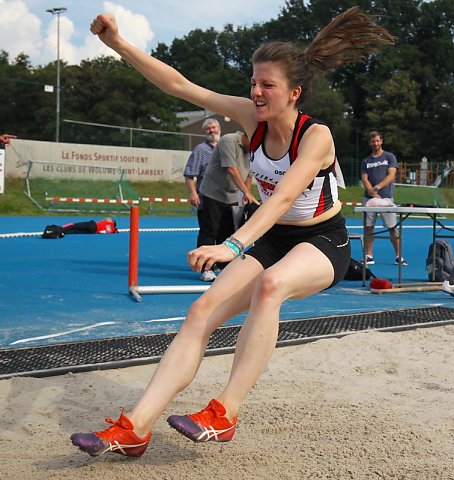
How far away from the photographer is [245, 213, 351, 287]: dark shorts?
12.3 feet

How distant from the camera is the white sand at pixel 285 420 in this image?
10.7 feet

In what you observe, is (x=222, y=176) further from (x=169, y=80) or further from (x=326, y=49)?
(x=326, y=49)

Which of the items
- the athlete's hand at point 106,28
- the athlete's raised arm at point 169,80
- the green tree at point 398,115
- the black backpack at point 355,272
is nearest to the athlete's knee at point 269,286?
the athlete's raised arm at point 169,80

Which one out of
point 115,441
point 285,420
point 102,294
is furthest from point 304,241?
point 102,294

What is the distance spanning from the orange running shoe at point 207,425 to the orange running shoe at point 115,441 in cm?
16

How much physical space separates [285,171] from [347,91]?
74266 mm

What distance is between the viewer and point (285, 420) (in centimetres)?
395

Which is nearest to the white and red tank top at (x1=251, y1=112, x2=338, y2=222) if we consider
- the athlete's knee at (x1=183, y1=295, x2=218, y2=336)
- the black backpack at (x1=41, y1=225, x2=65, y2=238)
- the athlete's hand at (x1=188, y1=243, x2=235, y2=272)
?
the athlete's knee at (x1=183, y1=295, x2=218, y2=336)

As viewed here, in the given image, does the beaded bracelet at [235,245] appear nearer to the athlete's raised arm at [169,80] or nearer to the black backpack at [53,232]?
the athlete's raised arm at [169,80]

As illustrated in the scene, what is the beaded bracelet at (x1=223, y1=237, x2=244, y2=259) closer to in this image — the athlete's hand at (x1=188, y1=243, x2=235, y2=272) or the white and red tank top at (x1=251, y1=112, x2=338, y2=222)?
the athlete's hand at (x1=188, y1=243, x2=235, y2=272)

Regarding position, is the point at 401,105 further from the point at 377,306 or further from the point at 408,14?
the point at 377,306

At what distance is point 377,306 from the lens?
314 inches

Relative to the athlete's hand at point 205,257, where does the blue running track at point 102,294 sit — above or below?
below

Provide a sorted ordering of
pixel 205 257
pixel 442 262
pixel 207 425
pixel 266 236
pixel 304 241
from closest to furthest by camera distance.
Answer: pixel 205 257
pixel 207 425
pixel 304 241
pixel 266 236
pixel 442 262
